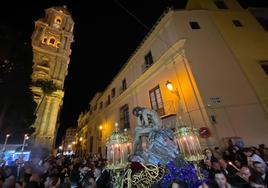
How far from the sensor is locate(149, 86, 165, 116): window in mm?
11670

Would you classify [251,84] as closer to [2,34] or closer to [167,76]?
[167,76]

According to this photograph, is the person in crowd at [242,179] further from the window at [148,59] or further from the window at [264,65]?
the window at [148,59]

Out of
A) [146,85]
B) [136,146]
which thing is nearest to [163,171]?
[136,146]

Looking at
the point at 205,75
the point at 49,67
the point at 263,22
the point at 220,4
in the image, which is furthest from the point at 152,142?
the point at 49,67

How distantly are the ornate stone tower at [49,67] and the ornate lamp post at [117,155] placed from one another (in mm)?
25512

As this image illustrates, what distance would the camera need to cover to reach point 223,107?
873 cm

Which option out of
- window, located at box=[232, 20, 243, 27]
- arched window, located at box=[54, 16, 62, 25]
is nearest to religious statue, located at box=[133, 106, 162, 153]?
window, located at box=[232, 20, 243, 27]

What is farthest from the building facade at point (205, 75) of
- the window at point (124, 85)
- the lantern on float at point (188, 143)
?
the lantern on float at point (188, 143)

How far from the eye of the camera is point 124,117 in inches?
669

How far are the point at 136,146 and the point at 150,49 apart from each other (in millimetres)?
10162

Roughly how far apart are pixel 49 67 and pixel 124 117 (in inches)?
919

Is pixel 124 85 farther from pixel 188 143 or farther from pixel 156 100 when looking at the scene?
pixel 188 143

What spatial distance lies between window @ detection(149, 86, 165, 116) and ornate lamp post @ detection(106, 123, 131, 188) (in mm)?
7141

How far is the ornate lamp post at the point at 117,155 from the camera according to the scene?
4117 millimetres
